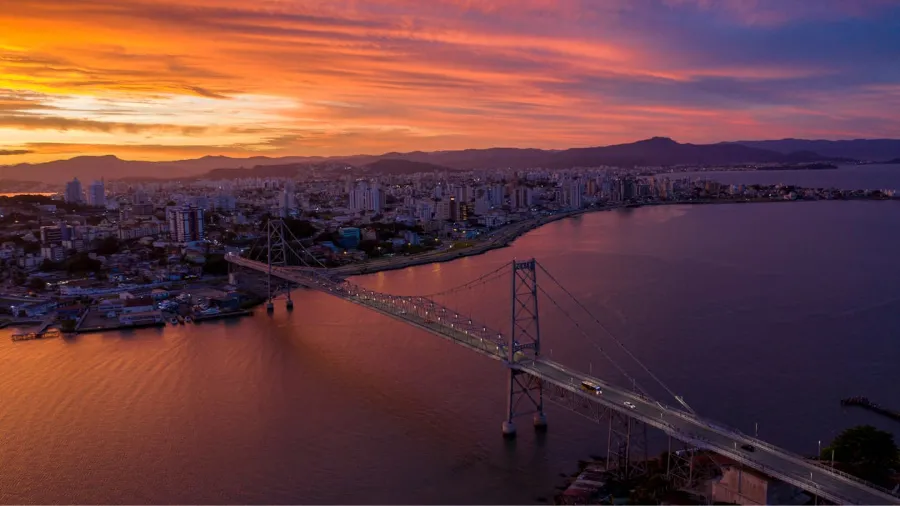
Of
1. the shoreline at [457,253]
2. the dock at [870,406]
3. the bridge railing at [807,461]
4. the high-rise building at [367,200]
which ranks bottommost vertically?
the dock at [870,406]

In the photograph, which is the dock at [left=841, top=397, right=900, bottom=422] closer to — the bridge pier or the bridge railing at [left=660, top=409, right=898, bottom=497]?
the bridge railing at [left=660, top=409, right=898, bottom=497]

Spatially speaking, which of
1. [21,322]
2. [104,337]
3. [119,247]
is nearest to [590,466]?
[104,337]

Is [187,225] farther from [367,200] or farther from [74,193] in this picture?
[74,193]

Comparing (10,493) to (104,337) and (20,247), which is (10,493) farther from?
(20,247)

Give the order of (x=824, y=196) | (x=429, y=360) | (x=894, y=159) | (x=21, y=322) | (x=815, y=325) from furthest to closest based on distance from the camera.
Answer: (x=894, y=159), (x=824, y=196), (x=21, y=322), (x=815, y=325), (x=429, y=360)

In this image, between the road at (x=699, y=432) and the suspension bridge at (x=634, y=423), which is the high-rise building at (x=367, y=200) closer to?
the suspension bridge at (x=634, y=423)

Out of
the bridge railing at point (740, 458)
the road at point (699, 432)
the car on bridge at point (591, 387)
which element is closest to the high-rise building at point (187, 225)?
the road at point (699, 432)
